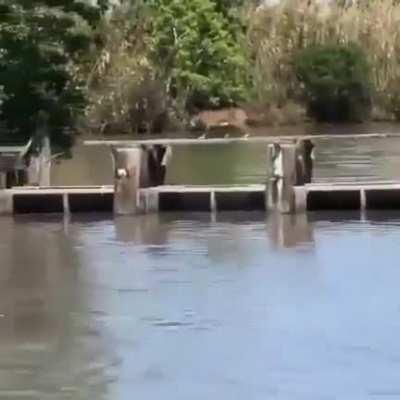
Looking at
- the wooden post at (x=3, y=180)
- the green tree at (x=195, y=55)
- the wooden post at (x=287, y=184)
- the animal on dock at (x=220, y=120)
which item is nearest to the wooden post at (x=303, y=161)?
the wooden post at (x=287, y=184)

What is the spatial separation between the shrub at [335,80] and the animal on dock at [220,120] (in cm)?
289

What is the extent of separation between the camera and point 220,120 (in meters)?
49.6

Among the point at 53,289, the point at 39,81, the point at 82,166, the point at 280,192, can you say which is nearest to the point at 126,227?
the point at 280,192

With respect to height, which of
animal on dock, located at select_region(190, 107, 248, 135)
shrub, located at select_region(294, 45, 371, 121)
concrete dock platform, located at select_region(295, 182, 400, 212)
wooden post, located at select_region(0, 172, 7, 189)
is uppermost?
shrub, located at select_region(294, 45, 371, 121)

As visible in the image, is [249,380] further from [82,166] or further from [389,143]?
[389,143]

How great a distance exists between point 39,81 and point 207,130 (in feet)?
81.8

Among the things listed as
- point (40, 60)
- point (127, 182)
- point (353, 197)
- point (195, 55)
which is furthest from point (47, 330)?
point (195, 55)

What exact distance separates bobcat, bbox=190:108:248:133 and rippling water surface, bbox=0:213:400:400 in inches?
1106

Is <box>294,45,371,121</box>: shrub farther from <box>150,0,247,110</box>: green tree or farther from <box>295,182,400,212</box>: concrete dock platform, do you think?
<box>295,182,400,212</box>: concrete dock platform

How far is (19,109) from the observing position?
23656 millimetres

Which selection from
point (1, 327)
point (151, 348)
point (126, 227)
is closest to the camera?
point (151, 348)

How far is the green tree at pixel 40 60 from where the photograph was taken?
23250 mm

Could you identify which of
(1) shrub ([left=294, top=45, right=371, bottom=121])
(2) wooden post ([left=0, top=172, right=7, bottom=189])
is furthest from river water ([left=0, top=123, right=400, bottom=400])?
(1) shrub ([left=294, top=45, right=371, bottom=121])

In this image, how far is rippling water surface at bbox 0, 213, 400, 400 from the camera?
11.0m
